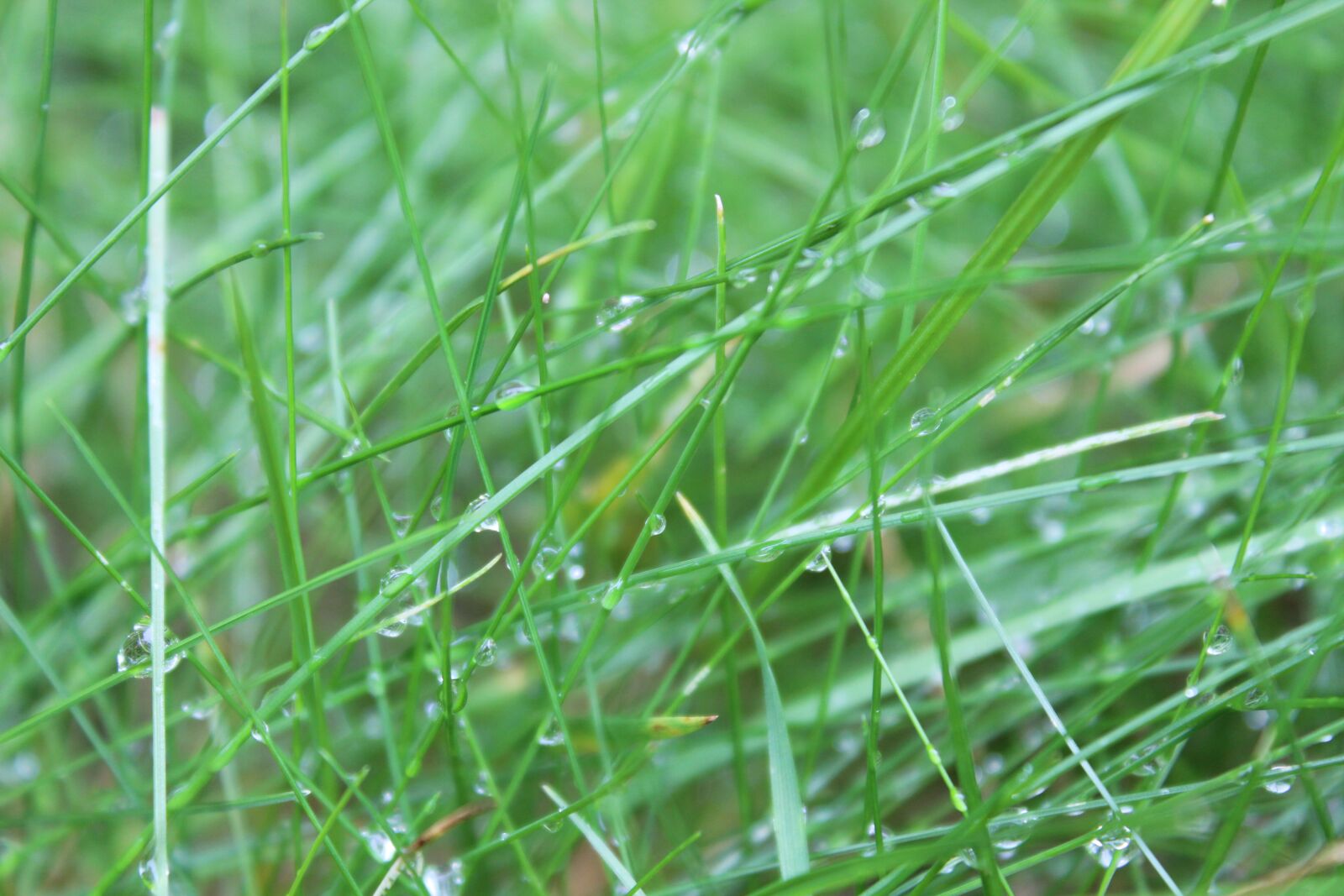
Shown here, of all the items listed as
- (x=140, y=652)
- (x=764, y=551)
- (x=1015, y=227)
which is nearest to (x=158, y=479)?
(x=140, y=652)

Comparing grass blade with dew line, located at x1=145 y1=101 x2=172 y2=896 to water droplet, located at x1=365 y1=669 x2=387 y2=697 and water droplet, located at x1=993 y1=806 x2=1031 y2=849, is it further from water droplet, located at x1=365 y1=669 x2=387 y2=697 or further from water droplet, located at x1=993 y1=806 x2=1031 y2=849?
water droplet, located at x1=993 y1=806 x2=1031 y2=849

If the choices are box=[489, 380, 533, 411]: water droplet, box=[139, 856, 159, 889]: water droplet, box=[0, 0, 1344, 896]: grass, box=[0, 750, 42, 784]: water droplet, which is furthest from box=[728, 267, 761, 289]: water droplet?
box=[0, 750, 42, 784]: water droplet

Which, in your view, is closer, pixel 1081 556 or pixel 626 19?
pixel 1081 556

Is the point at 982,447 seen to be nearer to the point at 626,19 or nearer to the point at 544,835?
the point at 544,835

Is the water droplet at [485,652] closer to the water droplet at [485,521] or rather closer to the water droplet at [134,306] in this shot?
the water droplet at [485,521]

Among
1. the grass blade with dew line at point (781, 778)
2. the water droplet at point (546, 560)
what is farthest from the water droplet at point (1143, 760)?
the water droplet at point (546, 560)

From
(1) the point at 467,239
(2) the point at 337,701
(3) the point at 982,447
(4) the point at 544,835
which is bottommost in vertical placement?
(4) the point at 544,835

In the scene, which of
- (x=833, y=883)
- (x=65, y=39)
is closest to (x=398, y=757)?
(x=833, y=883)

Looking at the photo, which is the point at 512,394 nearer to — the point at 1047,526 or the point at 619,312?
the point at 619,312
